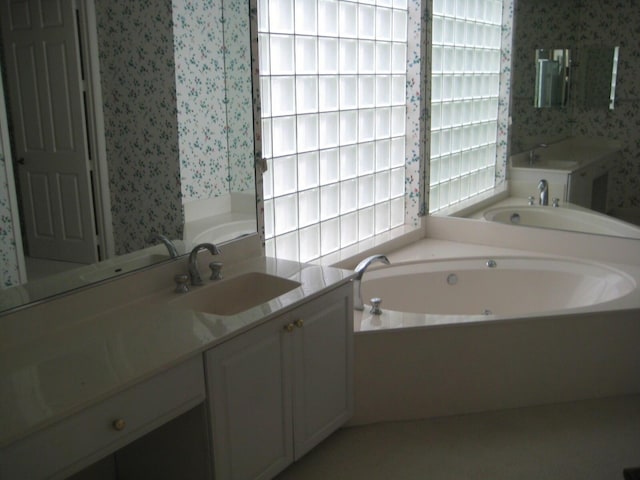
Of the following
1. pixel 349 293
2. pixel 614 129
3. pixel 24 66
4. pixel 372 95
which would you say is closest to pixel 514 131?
pixel 614 129

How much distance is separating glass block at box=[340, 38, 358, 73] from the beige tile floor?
177 cm

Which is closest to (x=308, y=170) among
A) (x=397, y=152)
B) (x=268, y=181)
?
(x=268, y=181)

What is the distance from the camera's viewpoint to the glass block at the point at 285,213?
3.13m

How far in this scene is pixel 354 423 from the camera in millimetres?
2836

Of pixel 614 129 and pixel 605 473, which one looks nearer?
pixel 605 473

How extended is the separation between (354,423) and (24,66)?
74.5 inches

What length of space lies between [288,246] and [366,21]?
1.29 m

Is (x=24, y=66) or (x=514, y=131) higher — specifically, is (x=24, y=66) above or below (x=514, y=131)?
above

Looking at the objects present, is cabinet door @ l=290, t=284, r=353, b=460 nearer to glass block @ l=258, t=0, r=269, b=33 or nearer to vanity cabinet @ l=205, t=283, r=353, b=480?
vanity cabinet @ l=205, t=283, r=353, b=480

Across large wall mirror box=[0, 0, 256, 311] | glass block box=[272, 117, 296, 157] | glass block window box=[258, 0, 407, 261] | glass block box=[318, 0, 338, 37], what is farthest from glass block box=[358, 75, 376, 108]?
large wall mirror box=[0, 0, 256, 311]

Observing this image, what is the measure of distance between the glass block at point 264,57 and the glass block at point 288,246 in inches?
30.6

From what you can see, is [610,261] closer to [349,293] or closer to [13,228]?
[349,293]

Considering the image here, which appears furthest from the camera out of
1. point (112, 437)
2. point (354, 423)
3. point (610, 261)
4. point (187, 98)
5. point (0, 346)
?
point (610, 261)

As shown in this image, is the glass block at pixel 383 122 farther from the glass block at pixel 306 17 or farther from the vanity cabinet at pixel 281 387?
the vanity cabinet at pixel 281 387
